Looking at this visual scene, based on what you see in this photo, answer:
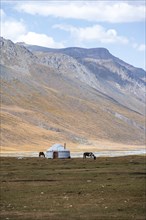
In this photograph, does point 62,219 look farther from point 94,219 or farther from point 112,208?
point 112,208

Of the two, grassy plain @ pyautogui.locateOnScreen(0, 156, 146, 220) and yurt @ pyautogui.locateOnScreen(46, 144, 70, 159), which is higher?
yurt @ pyautogui.locateOnScreen(46, 144, 70, 159)

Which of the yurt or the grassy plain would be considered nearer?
the grassy plain

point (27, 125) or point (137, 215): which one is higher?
point (27, 125)

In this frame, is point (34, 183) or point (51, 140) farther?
point (51, 140)

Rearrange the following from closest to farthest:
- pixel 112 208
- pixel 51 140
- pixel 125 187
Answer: pixel 112 208, pixel 125 187, pixel 51 140

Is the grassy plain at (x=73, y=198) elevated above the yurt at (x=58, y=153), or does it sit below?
below

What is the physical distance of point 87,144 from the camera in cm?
18500

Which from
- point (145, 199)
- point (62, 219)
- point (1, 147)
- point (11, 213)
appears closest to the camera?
point (62, 219)

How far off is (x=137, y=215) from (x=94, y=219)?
94.0 inches

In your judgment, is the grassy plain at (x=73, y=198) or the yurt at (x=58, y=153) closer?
the grassy plain at (x=73, y=198)

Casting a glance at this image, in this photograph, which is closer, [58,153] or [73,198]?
[73,198]

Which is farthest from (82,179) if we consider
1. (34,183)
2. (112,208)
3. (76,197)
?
(112,208)

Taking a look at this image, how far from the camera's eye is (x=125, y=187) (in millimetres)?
38969

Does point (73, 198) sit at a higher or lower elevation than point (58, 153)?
lower
